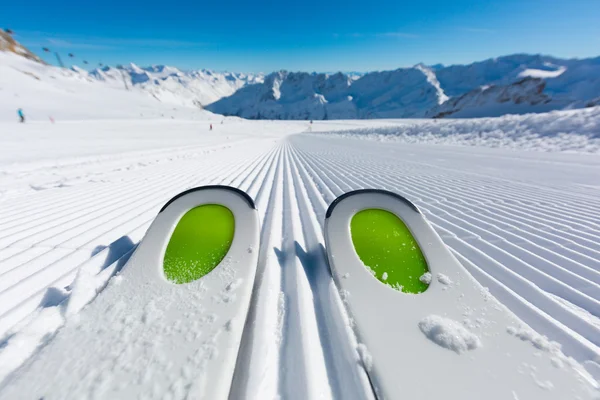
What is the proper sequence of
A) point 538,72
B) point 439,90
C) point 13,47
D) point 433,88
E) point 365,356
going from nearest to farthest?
1. point 365,356
2. point 13,47
3. point 538,72
4. point 433,88
5. point 439,90

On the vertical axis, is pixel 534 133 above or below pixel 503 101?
below

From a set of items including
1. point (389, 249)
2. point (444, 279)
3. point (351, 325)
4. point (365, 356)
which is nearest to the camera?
point (365, 356)

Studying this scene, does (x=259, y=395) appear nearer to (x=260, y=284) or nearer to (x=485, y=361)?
(x=260, y=284)

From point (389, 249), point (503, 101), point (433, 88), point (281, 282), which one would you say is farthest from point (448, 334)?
point (433, 88)

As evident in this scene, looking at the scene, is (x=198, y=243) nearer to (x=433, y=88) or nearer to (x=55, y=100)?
(x=55, y=100)

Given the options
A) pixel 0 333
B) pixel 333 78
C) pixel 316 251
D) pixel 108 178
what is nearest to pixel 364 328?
pixel 316 251

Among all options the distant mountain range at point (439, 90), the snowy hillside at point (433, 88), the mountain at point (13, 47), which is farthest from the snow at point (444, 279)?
the mountain at point (13, 47)
